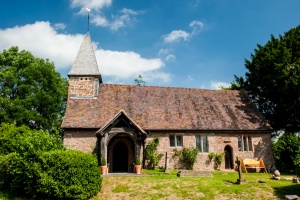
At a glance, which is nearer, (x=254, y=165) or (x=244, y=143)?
(x=254, y=165)

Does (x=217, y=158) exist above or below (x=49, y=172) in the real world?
above

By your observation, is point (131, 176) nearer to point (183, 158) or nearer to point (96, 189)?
point (96, 189)

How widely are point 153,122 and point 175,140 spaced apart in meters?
2.68

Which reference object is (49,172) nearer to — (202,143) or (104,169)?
(104,169)

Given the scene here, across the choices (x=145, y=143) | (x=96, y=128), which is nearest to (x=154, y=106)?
(x=145, y=143)

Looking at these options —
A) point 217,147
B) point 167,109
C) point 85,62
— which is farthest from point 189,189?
point 85,62

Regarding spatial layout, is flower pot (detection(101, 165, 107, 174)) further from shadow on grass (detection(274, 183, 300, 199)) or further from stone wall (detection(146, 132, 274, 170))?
shadow on grass (detection(274, 183, 300, 199))

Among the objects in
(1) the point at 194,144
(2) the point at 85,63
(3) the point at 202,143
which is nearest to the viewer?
(1) the point at 194,144

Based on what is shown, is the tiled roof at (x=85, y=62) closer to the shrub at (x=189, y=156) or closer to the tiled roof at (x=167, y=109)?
the tiled roof at (x=167, y=109)

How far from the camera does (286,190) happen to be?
16.3 meters

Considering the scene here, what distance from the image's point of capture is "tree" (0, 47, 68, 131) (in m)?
36.1

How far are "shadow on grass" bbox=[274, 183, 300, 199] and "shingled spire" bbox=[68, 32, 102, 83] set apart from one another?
62.4ft

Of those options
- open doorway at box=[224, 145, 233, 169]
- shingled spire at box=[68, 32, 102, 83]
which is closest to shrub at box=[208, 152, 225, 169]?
open doorway at box=[224, 145, 233, 169]

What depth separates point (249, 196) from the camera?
15.6 m
